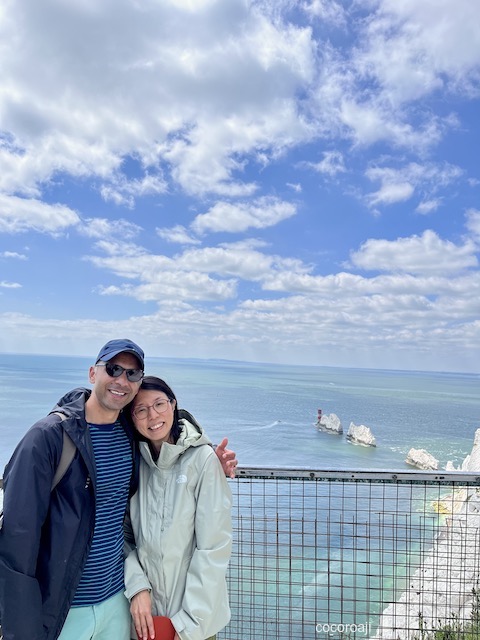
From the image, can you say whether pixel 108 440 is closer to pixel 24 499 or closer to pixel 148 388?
pixel 148 388

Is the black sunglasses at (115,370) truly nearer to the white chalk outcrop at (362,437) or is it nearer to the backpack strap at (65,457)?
the backpack strap at (65,457)

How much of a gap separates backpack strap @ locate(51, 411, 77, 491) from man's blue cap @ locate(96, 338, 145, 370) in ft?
1.06

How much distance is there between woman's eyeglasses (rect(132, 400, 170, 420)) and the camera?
246cm

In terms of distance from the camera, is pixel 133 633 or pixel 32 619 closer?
pixel 32 619

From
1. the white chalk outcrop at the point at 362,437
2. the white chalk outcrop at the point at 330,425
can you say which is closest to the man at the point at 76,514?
the white chalk outcrop at the point at 362,437

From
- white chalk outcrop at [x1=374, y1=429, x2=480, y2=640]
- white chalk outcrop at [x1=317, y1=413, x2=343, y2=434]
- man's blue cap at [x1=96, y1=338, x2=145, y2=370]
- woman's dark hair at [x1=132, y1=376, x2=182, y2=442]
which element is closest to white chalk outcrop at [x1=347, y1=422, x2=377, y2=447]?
white chalk outcrop at [x1=317, y1=413, x2=343, y2=434]

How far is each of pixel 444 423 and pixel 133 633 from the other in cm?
8537

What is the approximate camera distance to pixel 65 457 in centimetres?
220

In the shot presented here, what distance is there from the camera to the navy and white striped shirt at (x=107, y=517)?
7.61 ft

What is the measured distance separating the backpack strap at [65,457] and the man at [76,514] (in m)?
0.02

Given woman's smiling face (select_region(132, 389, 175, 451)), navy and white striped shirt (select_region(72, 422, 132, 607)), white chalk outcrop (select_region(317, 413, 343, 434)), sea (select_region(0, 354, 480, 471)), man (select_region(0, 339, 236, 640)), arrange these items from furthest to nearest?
1. white chalk outcrop (select_region(317, 413, 343, 434))
2. sea (select_region(0, 354, 480, 471))
3. woman's smiling face (select_region(132, 389, 175, 451))
4. navy and white striped shirt (select_region(72, 422, 132, 607))
5. man (select_region(0, 339, 236, 640))

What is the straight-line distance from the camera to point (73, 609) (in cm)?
228

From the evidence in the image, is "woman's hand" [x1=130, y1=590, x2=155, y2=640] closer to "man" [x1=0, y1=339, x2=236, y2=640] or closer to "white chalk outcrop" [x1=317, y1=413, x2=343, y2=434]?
"man" [x1=0, y1=339, x2=236, y2=640]

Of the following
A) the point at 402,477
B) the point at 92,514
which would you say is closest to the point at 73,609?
the point at 92,514
